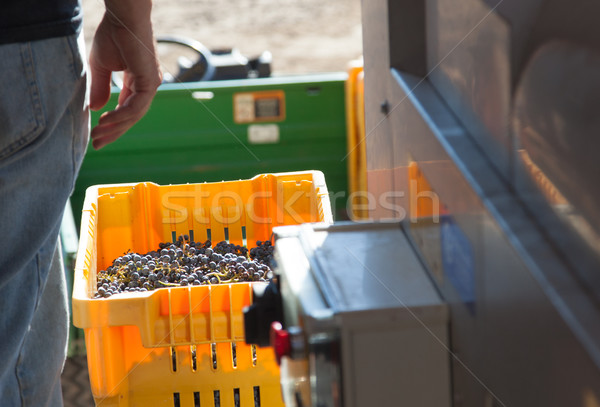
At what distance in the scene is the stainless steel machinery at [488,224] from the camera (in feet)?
1.92

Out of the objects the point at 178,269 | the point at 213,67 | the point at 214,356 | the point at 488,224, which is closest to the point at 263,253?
the point at 178,269

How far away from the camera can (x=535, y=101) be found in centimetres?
66

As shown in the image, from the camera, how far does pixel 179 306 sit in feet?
4.51

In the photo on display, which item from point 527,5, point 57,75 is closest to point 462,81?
point 527,5

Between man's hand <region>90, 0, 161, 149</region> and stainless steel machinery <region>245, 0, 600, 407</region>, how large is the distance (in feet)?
1.61

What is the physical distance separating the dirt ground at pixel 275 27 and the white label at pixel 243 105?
3.55 m

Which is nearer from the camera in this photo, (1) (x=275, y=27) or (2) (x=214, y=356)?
(2) (x=214, y=356)

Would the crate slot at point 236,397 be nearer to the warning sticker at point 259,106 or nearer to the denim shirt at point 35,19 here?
the denim shirt at point 35,19

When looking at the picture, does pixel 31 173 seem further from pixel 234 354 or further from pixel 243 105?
pixel 243 105

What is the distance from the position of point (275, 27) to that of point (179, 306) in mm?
6479

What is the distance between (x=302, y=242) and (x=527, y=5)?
37 cm

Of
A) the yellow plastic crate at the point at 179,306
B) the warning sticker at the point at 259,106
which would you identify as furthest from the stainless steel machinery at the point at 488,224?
the warning sticker at the point at 259,106

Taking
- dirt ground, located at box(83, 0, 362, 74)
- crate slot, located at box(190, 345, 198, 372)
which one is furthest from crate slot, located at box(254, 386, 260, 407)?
dirt ground, located at box(83, 0, 362, 74)

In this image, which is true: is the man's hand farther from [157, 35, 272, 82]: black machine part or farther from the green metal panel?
[157, 35, 272, 82]: black machine part
